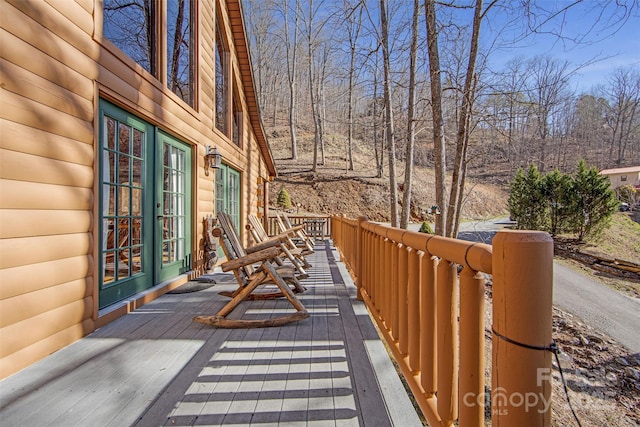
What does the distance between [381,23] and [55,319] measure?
8386 millimetres

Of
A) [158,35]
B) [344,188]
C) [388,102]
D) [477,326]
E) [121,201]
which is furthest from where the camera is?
[344,188]

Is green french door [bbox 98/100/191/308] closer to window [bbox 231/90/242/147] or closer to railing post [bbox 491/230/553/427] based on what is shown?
window [bbox 231/90/242/147]

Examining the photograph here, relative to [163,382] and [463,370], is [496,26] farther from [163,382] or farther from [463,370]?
[163,382]

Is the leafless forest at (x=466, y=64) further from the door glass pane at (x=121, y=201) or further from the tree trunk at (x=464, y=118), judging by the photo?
the door glass pane at (x=121, y=201)

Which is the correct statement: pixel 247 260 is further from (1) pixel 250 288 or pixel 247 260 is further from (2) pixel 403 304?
(2) pixel 403 304

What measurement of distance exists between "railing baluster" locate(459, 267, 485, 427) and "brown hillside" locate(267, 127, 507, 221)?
15.3 meters

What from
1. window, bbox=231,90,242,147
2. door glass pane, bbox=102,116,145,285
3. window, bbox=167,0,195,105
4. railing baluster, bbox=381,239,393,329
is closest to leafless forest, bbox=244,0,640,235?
window, bbox=231,90,242,147

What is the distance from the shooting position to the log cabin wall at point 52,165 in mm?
2004

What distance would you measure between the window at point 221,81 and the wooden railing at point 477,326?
5.13 metres

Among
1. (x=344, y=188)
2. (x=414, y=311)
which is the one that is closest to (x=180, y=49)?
(x=414, y=311)

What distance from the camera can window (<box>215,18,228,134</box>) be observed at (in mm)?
6132

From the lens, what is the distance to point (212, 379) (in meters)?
1.97

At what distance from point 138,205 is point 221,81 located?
3.56 m

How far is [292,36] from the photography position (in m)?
21.8
